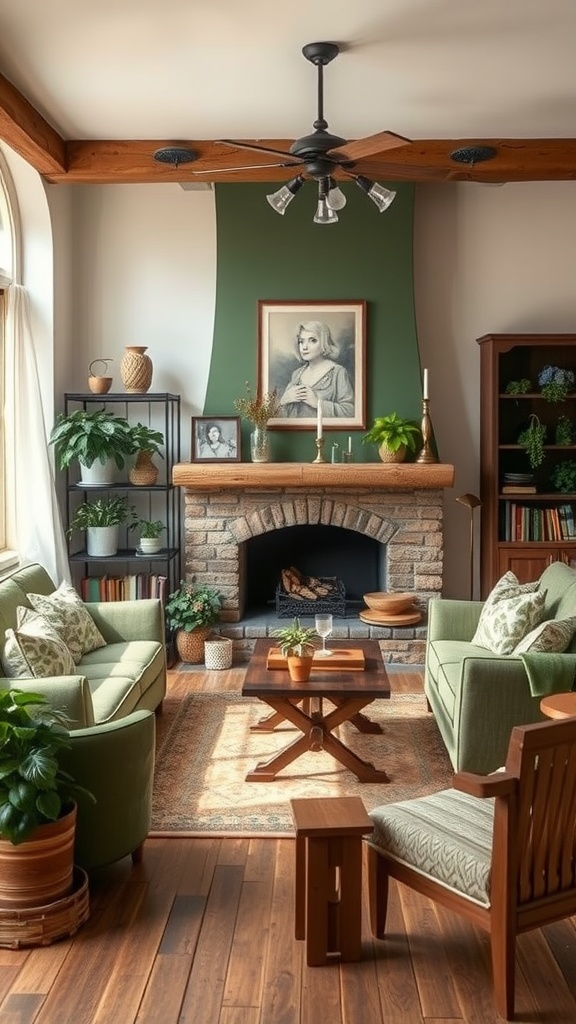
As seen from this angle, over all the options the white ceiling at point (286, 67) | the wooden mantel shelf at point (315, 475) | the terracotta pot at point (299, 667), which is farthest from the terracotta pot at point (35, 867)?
the wooden mantel shelf at point (315, 475)

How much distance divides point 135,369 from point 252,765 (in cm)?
289

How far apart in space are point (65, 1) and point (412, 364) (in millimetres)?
3308

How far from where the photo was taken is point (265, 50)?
4316 millimetres

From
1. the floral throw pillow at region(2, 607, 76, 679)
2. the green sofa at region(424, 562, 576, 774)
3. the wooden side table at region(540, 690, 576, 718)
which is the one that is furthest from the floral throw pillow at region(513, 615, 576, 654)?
the floral throw pillow at region(2, 607, 76, 679)

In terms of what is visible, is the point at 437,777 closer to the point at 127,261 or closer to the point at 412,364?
the point at 412,364

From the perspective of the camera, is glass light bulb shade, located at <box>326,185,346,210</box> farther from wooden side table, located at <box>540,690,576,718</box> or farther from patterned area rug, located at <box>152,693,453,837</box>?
patterned area rug, located at <box>152,693,453,837</box>

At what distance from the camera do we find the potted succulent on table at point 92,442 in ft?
19.8

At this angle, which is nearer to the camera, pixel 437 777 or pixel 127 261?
pixel 437 777

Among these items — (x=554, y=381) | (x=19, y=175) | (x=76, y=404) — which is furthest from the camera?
(x=76, y=404)

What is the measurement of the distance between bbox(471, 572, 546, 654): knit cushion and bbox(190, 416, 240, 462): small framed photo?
7.48 ft

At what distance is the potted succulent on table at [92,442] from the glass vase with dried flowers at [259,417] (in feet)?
2.49

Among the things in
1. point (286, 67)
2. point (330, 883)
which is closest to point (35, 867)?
point (330, 883)

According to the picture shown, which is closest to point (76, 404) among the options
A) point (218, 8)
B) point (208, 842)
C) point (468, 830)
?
point (218, 8)

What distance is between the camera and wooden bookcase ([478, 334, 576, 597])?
6.42 metres
